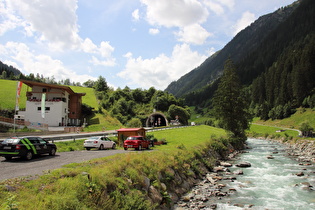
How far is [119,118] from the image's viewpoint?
81562mm

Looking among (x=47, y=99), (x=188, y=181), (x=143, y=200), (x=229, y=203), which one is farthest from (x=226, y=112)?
(x=47, y=99)

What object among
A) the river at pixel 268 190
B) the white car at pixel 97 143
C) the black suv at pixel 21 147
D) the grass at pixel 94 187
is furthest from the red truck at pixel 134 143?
the black suv at pixel 21 147

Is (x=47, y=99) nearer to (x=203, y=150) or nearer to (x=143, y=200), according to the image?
(x=203, y=150)

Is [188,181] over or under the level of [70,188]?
under

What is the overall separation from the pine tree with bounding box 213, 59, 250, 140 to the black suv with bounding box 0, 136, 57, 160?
133ft

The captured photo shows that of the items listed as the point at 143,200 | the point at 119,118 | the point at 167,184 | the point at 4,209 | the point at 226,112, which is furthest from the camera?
the point at 119,118

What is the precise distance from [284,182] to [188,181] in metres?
9.53

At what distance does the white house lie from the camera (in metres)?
61.0

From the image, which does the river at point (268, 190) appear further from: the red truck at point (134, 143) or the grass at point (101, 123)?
the grass at point (101, 123)

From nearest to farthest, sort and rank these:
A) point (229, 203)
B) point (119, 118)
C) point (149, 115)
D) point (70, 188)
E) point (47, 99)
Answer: point (70, 188) → point (229, 203) → point (47, 99) → point (119, 118) → point (149, 115)

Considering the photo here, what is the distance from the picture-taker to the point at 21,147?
16953 millimetres

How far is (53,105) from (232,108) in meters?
49.7

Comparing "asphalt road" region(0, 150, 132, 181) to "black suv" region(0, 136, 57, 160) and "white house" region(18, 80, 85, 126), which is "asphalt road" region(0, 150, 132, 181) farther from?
"white house" region(18, 80, 85, 126)

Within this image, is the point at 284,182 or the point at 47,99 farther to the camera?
the point at 47,99
